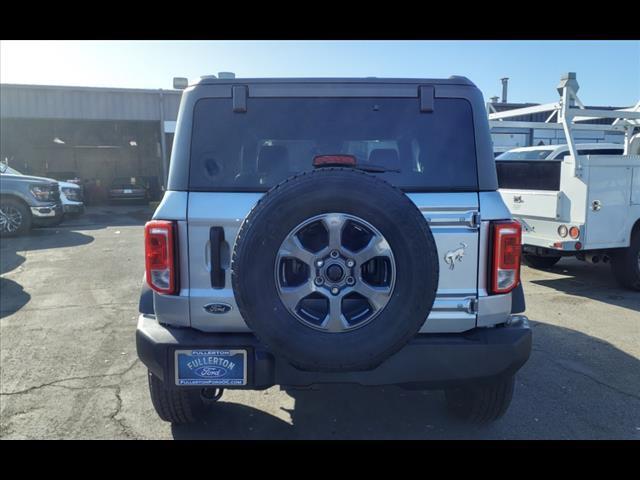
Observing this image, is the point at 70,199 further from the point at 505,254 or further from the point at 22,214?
the point at 505,254

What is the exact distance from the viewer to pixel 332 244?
7.37 ft

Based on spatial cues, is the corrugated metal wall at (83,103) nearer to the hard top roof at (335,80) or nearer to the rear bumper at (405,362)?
the hard top roof at (335,80)

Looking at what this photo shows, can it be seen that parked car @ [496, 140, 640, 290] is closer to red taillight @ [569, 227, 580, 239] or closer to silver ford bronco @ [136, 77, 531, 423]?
red taillight @ [569, 227, 580, 239]

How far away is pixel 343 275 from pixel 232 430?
1578 millimetres

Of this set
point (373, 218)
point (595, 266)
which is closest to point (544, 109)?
point (595, 266)

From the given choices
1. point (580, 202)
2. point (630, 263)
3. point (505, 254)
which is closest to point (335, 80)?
point (505, 254)

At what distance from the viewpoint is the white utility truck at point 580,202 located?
20.4ft

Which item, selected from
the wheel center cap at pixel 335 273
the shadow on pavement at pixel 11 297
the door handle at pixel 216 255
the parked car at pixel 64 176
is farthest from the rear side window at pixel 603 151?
the parked car at pixel 64 176

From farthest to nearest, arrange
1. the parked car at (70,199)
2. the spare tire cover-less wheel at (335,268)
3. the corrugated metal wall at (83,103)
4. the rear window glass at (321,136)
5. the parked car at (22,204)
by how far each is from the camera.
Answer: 1. the corrugated metal wall at (83,103)
2. the parked car at (70,199)
3. the parked car at (22,204)
4. the rear window glass at (321,136)
5. the spare tire cover-less wheel at (335,268)

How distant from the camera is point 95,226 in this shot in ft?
45.4

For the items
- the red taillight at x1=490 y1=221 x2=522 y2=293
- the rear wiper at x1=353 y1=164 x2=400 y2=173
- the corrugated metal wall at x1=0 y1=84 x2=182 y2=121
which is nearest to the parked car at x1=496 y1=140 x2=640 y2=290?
the red taillight at x1=490 y1=221 x2=522 y2=293

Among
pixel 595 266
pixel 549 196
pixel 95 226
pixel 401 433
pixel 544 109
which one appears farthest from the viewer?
pixel 95 226

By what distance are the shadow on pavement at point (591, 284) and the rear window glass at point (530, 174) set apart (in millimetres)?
1450

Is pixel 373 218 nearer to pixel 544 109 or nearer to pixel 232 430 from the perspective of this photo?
pixel 232 430
